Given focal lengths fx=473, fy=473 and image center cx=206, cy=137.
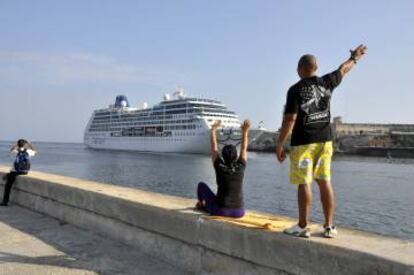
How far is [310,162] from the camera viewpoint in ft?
12.5

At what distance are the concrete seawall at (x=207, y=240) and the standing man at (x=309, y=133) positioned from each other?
0.27 meters

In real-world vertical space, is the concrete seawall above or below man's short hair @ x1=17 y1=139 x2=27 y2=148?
below

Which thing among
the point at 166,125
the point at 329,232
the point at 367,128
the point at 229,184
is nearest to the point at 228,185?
the point at 229,184

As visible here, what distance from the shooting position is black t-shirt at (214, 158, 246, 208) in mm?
4602

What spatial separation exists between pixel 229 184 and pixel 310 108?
49.1 inches

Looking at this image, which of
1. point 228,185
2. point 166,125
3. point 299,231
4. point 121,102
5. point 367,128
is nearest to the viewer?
point 299,231

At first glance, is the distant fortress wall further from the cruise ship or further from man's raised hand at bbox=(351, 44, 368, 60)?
man's raised hand at bbox=(351, 44, 368, 60)

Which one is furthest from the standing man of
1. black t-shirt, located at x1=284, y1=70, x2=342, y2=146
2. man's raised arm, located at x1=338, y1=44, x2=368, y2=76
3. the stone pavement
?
the stone pavement

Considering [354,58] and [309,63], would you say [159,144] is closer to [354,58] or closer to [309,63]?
[354,58]

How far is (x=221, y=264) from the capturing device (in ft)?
13.8

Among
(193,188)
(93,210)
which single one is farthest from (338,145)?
(93,210)

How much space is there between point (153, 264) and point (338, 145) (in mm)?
103348

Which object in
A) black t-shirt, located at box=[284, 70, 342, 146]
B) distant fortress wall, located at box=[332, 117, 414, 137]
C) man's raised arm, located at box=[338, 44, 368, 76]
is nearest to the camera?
black t-shirt, located at box=[284, 70, 342, 146]

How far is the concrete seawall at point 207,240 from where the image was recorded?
10.5 feet
